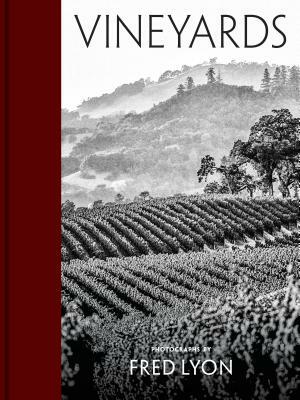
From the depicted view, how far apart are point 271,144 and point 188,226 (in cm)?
83

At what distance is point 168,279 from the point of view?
556 cm

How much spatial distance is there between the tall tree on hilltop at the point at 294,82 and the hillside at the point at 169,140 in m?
0.05

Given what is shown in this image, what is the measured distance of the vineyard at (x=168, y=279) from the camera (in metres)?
5.33

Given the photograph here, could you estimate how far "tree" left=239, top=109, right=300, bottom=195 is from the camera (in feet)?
18.2

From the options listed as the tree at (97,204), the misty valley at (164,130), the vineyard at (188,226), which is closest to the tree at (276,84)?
the misty valley at (164,130)

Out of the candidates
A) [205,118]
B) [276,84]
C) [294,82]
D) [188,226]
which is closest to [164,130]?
[205,118]

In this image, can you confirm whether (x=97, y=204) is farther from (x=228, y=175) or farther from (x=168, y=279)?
(x=228, y=175)

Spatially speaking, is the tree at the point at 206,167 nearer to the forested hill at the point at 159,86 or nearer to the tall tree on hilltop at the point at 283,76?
the forested hill at the point at 159,86

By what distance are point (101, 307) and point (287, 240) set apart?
1.37 meters
